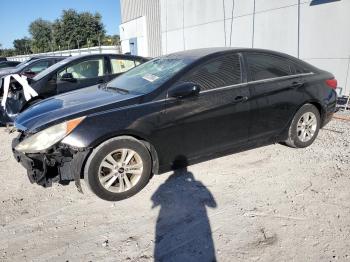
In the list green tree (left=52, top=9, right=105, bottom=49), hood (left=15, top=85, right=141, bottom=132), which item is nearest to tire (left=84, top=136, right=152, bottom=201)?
hood (left=15, top=85, right=141, bottom=132)

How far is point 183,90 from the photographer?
3.74 meters

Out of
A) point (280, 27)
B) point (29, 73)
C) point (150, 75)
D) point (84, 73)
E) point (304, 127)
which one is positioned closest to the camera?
point (150, 75)

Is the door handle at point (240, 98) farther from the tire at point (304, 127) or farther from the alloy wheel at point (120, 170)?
the alloy wheel at point (120, 170)

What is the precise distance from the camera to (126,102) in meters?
3.66

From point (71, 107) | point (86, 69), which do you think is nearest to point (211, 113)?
point (71, 107)

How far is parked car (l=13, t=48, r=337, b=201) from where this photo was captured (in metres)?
3.43

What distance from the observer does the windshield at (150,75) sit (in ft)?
13.1

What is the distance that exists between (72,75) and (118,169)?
4.24m

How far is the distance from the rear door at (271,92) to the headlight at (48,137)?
7.50 feet

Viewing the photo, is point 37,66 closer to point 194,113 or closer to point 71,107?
point 71,107

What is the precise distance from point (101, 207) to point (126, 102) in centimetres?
117

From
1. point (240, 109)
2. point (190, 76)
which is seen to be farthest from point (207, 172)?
point (190, 76)

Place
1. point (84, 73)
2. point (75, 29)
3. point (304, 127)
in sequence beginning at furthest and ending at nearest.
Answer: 1. point (75, 29)
2. point (84, 73)
3. point (304, 127)

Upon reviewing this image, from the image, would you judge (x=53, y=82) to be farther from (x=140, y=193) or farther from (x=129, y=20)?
(x=129, y=20)
